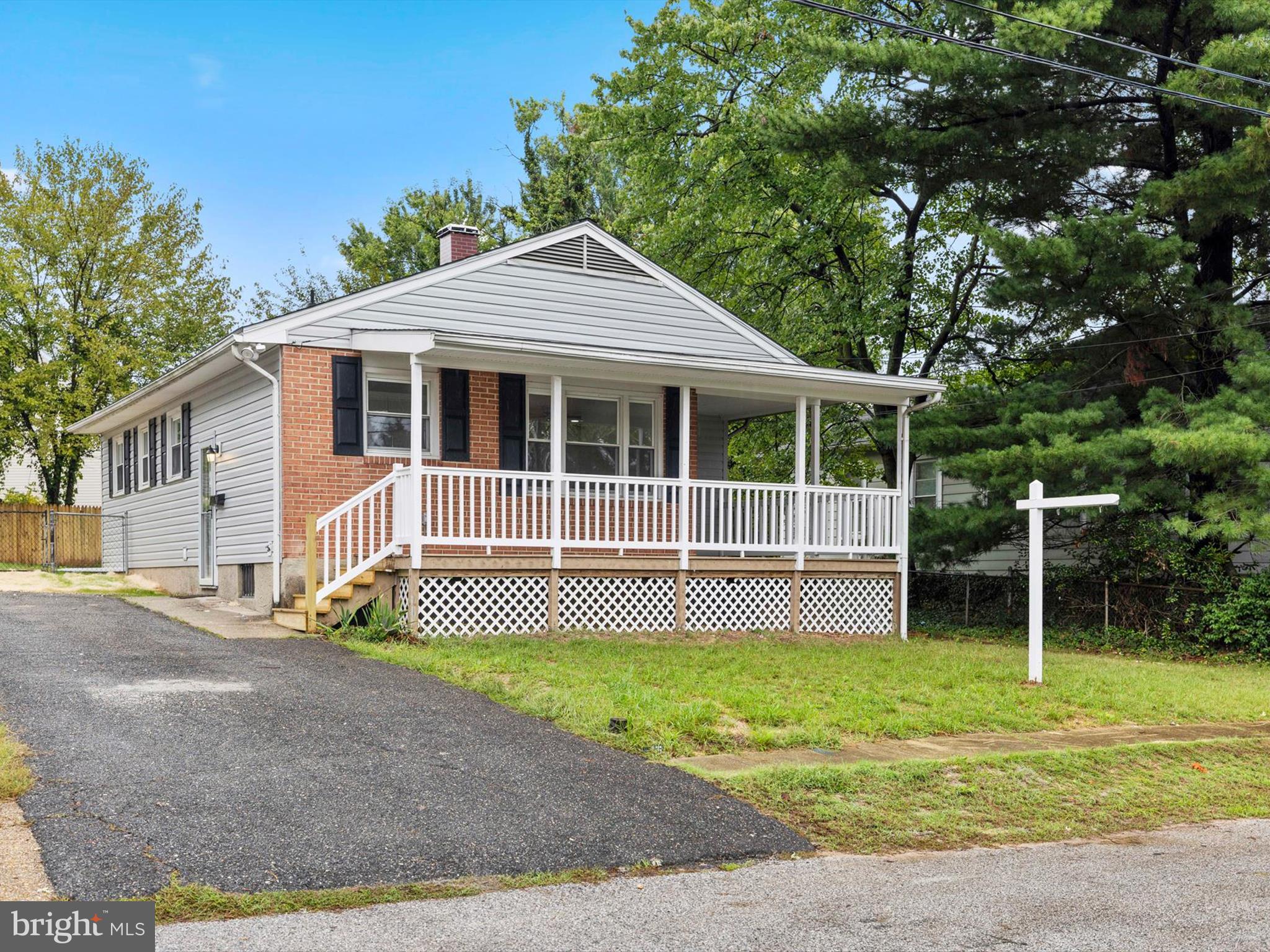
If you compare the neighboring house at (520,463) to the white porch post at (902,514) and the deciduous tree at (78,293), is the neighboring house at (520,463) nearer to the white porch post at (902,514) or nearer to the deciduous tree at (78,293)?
the white porch post at (902,514)

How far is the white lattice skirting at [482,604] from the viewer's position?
43.8 ft

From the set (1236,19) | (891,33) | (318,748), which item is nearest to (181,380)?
(318,748)

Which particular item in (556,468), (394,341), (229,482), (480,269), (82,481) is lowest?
(82,481)

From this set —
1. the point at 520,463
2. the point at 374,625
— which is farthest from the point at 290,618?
the point at 520,463

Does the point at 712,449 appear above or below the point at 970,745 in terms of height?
above

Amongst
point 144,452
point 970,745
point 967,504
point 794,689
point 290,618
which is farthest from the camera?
point 144,452

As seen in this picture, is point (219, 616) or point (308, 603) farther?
point (219, 616)

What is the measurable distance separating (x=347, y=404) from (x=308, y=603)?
294cm

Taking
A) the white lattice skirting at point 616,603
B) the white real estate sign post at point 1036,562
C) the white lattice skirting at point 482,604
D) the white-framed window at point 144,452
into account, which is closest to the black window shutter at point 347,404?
the white lattice skirting at point 482,604

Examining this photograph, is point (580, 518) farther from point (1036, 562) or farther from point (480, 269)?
point (1036, 562)

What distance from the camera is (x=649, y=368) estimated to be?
1462cm

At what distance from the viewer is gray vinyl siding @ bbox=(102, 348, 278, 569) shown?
1487 centimetres

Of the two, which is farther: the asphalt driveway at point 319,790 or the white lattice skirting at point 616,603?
the white lattice skirting at point 616,603

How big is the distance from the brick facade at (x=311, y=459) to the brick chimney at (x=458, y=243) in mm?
3556
